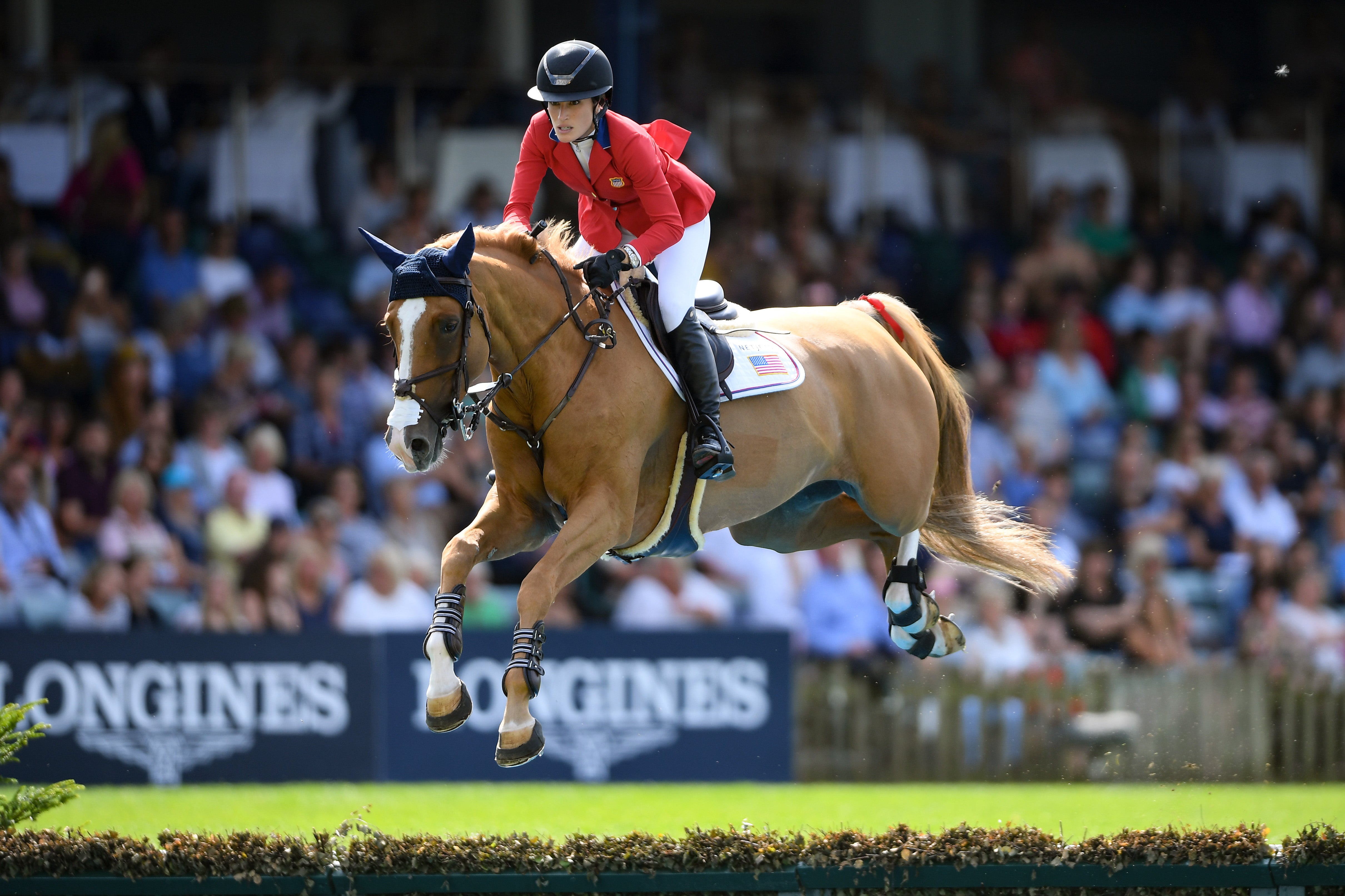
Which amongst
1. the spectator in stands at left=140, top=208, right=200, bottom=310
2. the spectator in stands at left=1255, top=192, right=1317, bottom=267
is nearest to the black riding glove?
the spectator in stands at left=140, top=208, right=200, bottom=310

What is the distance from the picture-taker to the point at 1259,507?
1441 cm

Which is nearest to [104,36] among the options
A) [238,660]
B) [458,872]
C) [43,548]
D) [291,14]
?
[291,14]

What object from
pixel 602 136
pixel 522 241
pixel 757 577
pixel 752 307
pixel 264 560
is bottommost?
pixel 757 577

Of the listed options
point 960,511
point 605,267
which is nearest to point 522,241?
point 605,267

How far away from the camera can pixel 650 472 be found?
6715mm

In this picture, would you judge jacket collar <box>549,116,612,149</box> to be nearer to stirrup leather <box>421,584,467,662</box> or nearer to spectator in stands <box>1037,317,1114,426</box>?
stirrup leather <box>421,584,467,662</box>

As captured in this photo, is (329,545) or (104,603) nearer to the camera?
(104,603)

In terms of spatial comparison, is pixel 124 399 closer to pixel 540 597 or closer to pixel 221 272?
pixel 221 272

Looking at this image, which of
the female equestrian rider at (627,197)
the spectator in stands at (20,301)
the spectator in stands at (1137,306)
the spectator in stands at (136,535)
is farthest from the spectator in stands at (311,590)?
the spectator in stands at (1137,306)

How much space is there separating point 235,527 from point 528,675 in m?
6.39

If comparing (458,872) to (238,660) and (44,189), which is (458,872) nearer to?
(238,660)

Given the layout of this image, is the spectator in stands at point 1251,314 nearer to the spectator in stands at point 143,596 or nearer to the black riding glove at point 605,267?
the spectator in stands at point 143,596

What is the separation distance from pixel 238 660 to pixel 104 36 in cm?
621

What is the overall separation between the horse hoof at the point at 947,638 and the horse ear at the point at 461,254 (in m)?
3.03
